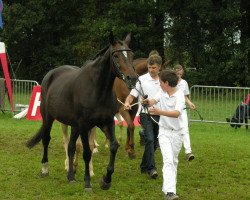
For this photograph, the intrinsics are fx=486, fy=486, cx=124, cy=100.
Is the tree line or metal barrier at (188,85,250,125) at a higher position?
the tree line

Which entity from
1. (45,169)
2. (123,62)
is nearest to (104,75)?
(123,62)

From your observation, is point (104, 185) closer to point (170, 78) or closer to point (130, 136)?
point (170, 78)

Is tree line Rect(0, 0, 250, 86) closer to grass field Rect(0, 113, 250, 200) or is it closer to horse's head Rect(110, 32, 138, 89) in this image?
grass field Rect(0, 113, 250, 200)

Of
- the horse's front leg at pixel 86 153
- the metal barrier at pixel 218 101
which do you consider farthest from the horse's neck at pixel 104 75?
the metal barrier at pixel 218 101

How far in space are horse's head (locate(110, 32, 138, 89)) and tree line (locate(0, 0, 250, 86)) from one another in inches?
910

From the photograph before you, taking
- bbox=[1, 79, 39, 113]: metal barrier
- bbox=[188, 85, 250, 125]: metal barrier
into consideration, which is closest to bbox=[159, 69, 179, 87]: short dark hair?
bbox=[188, 85, 250, 125]: metal barrier

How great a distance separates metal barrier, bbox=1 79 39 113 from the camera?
17750mm

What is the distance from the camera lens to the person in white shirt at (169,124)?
616 centimetres

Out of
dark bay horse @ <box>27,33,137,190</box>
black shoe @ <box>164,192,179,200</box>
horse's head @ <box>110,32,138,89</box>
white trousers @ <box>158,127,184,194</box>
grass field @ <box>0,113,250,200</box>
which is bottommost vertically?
grass field @ <box>0,113,250,200</box>

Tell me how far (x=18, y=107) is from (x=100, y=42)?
19.3 meters

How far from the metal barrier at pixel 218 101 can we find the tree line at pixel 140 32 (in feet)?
45.5

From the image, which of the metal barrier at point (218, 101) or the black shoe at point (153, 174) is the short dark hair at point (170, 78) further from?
the metal barrier at point (218, 101)

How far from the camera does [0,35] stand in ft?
119

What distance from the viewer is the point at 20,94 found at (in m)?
18.1
